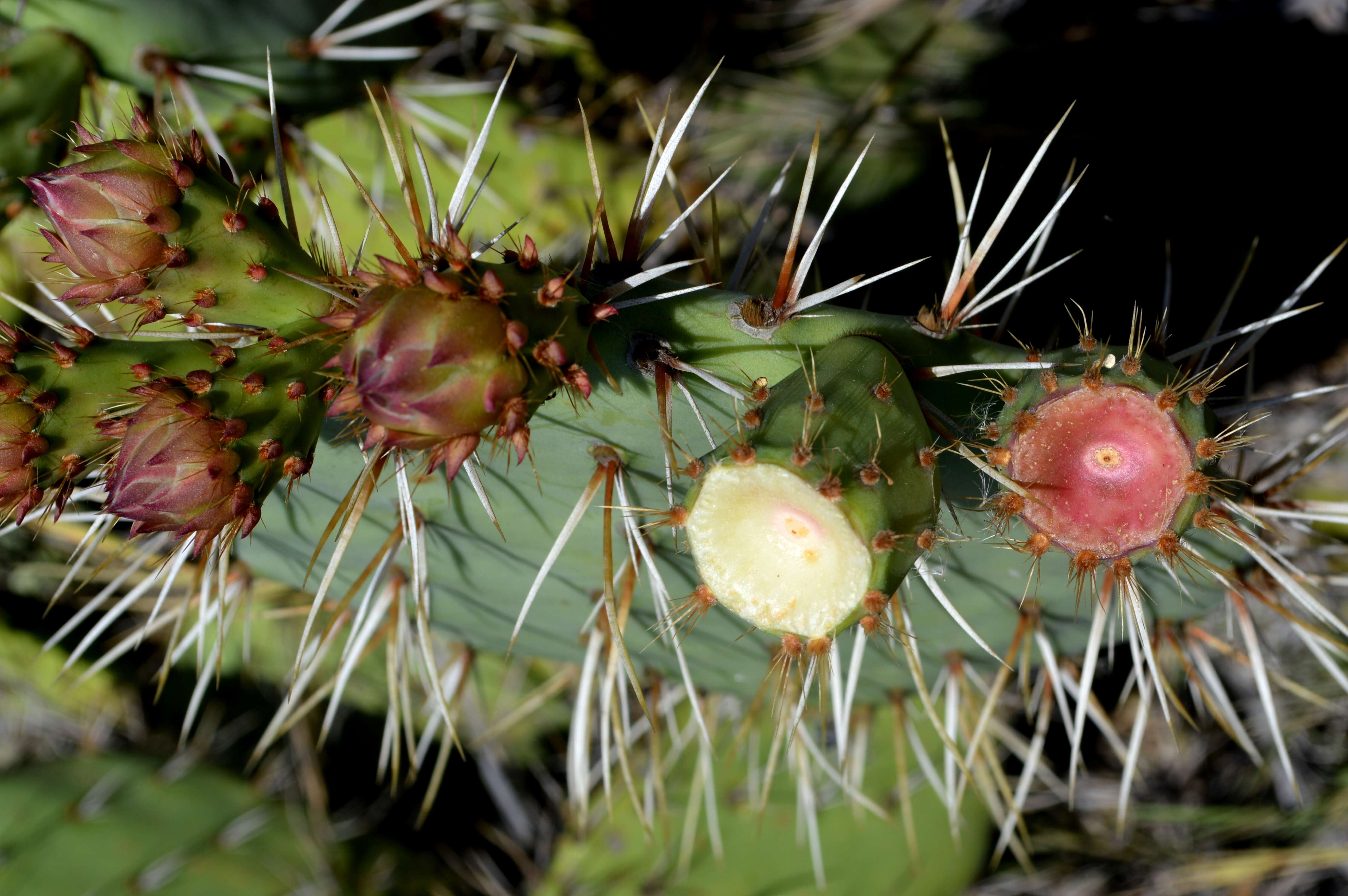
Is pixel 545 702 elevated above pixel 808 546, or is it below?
below

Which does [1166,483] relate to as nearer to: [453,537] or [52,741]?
[453,537]

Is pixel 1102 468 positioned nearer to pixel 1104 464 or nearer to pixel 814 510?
pixel 1104 464

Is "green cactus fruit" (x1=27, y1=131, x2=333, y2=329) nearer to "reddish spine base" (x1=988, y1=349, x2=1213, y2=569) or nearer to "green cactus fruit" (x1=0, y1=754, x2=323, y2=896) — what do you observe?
"reddish spine base" (x1=988, y1=349, x2=1213, y2=569)

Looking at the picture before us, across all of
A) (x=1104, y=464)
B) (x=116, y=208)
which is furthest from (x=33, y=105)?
(x=1104, y=464)

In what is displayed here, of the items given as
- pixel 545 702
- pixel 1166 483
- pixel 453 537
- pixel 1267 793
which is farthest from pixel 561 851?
Result: pixel 1267 793

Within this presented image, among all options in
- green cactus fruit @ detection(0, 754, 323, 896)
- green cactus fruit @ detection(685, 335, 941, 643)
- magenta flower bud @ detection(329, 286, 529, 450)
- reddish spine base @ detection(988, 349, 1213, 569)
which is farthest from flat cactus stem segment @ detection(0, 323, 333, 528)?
green cactus fruit @ detection(0, 754, 323, 896)
